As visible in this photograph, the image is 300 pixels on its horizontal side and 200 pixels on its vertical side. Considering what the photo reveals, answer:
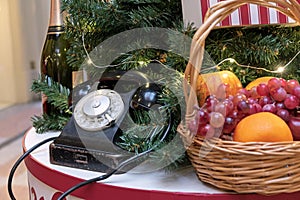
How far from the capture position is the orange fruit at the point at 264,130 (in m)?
0.50

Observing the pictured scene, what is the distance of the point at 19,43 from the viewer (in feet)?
13.5

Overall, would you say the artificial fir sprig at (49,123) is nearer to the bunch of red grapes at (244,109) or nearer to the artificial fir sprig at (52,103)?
the artificial fir sprig at (52,103)

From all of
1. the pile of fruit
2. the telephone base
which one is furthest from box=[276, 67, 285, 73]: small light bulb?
the telephone base

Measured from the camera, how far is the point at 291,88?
543mm

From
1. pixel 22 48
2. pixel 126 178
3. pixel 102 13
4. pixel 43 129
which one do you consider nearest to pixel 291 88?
pixel 126 178

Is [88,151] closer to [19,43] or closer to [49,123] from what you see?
[49,123]

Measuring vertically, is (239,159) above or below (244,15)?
below

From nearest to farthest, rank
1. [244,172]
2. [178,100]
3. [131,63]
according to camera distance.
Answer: [244,172]
[178,100]
[131,63]

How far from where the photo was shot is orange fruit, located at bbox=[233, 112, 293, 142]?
503 mm

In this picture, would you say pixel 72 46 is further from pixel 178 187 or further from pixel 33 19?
pixel 33 19

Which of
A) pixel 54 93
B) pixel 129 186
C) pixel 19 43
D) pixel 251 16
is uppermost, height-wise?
pixel 19 43

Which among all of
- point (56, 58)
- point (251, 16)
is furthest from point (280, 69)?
point (56, 58)

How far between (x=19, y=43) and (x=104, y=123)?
3.74 meters

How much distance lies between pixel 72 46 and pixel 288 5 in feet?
1.48
